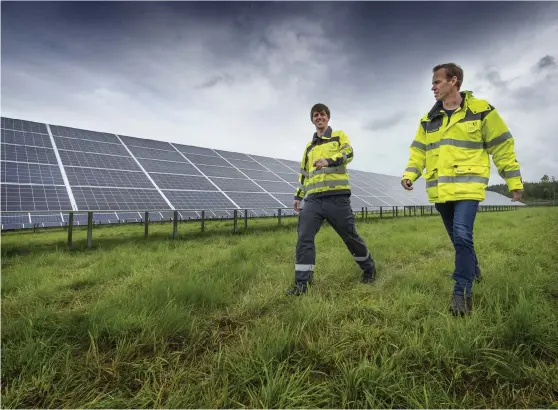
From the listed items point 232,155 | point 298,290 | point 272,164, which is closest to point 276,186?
point 232,155

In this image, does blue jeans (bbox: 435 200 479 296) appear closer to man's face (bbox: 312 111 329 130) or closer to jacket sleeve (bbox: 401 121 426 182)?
jacket sleeve (bbox: 401 121 426 182)

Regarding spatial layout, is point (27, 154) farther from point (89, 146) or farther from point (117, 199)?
point (117, 199)

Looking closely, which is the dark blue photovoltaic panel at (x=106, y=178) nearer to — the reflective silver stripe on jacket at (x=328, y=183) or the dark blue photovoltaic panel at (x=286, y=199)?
the dark blue photovoltaic panel at (x=286, y=199)

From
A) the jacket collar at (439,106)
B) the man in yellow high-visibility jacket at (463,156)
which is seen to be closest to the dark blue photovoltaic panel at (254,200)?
the jacket collar at (439,106)

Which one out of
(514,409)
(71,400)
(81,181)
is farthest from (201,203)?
(514,409)

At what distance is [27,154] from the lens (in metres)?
8.69

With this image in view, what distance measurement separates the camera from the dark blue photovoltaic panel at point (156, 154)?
1191cm

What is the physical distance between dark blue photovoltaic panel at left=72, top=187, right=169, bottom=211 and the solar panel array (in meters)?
0.02

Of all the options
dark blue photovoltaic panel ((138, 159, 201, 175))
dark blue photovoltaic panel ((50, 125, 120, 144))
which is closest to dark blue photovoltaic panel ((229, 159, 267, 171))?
dark blue photovoltaic panel ((138, 159, 201, 175))

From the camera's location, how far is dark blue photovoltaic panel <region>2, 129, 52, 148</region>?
9.34m

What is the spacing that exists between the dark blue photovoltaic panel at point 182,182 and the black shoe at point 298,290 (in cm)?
783

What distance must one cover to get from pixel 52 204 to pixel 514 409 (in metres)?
8.57

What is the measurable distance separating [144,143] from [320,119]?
12.0m

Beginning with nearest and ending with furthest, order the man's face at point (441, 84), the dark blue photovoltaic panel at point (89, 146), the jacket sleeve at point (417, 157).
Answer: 1. the man's face at point (441, 84)
2. the jacket sleeve at point (417, 157)
3. the dark blue photovoltaic panel at point (89, 146)
